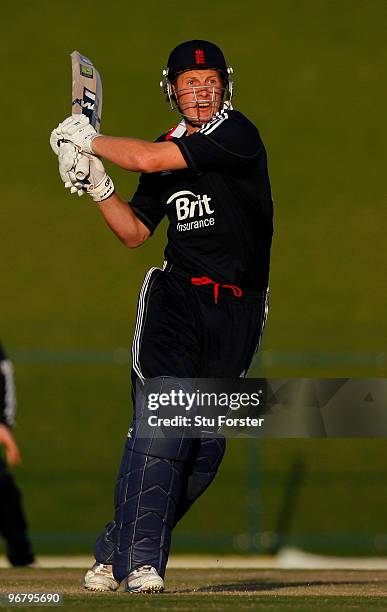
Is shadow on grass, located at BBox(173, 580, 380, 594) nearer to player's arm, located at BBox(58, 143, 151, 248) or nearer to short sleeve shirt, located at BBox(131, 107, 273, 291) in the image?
short sleeve shirt, located at BBox(131, 107, 273, 291)

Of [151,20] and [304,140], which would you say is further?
[151,20]

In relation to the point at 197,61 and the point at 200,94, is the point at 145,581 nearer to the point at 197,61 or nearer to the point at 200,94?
the point at 200,94

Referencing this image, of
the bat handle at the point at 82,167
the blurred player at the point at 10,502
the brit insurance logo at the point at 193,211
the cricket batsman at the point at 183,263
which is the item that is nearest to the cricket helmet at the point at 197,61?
the cricket batsman at the point at 183,263

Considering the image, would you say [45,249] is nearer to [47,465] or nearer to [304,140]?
[304,140]

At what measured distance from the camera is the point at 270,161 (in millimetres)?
22922

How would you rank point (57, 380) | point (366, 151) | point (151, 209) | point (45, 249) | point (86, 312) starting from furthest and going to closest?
point (366, 151) → point (45, 249) → point (86, 312) → point (57, 380) → point (151, 209)

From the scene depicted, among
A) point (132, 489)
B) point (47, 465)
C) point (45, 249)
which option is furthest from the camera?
point (45, 249)

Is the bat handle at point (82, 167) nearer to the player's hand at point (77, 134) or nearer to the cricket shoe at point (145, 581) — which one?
the player's hand at point (77, 134)

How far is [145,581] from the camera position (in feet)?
19.2

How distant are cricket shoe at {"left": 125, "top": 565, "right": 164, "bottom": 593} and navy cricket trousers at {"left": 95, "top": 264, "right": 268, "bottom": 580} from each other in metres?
0.03

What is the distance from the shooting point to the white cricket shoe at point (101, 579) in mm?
6340

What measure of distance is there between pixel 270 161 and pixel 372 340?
538 cm

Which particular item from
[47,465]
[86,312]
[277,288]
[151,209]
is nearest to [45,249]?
[86,312]

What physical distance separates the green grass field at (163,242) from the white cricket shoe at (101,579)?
19.2 feet
